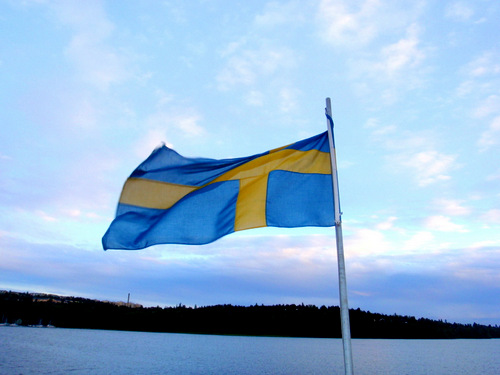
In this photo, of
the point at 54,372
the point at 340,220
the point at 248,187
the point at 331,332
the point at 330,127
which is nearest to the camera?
the point at 340,220

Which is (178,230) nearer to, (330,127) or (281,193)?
(281,193)

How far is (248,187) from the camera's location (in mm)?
10172

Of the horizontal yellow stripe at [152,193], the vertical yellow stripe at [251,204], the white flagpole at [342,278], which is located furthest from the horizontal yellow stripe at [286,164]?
the horizontal yellow stripe at [152,193]

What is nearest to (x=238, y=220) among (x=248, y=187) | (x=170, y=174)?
(x=248, y=187)

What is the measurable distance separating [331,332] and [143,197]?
193050 mm

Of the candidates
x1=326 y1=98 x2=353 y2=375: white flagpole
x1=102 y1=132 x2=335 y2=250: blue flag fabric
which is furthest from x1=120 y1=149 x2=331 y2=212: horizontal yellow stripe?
x1=326 y1=98 x2=353 y2=375: white flagpole

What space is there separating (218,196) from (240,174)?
68cm

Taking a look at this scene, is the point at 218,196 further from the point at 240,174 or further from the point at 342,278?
the point at 342,278

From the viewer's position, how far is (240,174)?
408 inches

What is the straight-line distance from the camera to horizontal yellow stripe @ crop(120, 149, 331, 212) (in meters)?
9.91

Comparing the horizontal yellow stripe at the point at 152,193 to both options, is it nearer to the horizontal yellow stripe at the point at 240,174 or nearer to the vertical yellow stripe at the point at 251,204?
the horizontal yellow stripe at the point at 240,174

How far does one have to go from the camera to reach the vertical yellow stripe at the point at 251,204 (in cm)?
969

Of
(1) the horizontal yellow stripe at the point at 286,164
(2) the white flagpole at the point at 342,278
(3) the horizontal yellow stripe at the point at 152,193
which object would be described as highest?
(1) the horizontal yellow stripe at the point at 286,164

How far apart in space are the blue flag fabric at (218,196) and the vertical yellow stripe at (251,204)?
2cm
